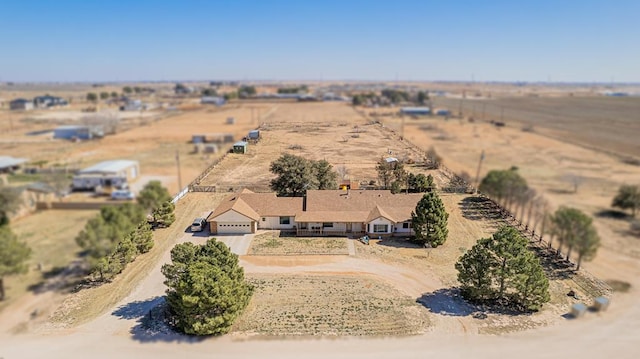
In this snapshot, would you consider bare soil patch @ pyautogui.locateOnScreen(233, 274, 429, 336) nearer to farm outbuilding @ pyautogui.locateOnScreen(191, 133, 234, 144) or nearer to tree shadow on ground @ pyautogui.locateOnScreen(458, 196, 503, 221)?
tree shadow on ground @ pyautogui.locateOnScreen(458, 196, 503, 221)

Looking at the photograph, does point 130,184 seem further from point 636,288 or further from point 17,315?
point 636,288

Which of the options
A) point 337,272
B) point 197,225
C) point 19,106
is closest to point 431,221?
point 337,272

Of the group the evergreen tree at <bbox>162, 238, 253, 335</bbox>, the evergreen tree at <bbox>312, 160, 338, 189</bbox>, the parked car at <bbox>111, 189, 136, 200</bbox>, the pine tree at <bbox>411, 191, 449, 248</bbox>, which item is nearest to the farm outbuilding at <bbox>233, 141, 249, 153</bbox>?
the parked car at <bbox>111, 189, 136, 200</bbox>

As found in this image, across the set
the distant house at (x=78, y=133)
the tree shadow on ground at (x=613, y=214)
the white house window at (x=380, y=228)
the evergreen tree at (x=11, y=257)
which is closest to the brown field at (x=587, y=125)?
the tree shadow on ground at (x=613, y=214)

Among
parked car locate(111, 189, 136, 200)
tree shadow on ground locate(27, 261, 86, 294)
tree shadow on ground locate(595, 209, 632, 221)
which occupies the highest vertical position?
tree shadow on ground locate(595, 209, 632, 221)

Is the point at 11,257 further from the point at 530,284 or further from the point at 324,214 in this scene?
the point at 530,284
